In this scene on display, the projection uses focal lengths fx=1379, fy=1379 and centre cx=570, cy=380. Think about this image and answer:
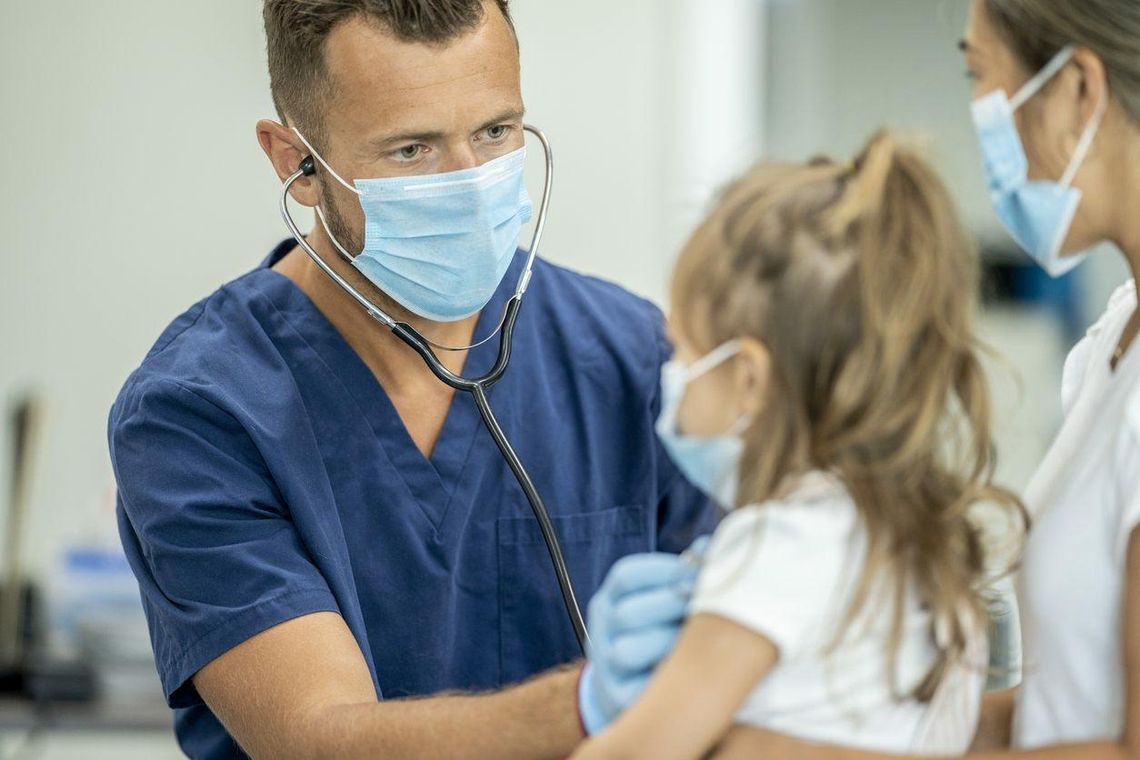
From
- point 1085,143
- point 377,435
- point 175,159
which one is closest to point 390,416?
point 377,435

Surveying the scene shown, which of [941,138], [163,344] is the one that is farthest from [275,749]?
[941,138]

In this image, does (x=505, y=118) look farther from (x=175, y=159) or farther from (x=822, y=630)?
(x=175, y=159)

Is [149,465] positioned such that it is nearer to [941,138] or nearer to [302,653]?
[302,653]

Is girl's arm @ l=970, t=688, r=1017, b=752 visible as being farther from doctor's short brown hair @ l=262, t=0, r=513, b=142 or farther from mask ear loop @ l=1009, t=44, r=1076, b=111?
doctor's short brown hair @ l=262, t=0, r=513, b=142

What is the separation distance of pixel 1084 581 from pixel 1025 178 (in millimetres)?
280

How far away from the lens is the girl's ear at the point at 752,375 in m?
0.91

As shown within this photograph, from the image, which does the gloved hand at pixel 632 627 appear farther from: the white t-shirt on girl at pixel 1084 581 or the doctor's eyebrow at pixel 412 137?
the doctor's eyebrow at pixel 412 137

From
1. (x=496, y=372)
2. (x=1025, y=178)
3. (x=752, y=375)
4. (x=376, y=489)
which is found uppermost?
(x=1025, y=178)

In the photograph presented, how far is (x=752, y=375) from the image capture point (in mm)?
917

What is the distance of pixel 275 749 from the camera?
1.21m

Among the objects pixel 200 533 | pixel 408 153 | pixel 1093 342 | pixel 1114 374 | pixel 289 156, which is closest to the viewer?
pixel 1114 374

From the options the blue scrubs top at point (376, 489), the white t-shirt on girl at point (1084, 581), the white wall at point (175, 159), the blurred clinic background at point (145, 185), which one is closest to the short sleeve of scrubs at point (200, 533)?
the blue scrubs top at point (376, 489)

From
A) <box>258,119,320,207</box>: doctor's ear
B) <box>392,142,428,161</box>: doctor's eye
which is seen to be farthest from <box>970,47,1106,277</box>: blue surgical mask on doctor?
<box>258,119,320,207</box>: doctor's ear

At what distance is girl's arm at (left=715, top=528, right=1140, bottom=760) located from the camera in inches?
34.4
